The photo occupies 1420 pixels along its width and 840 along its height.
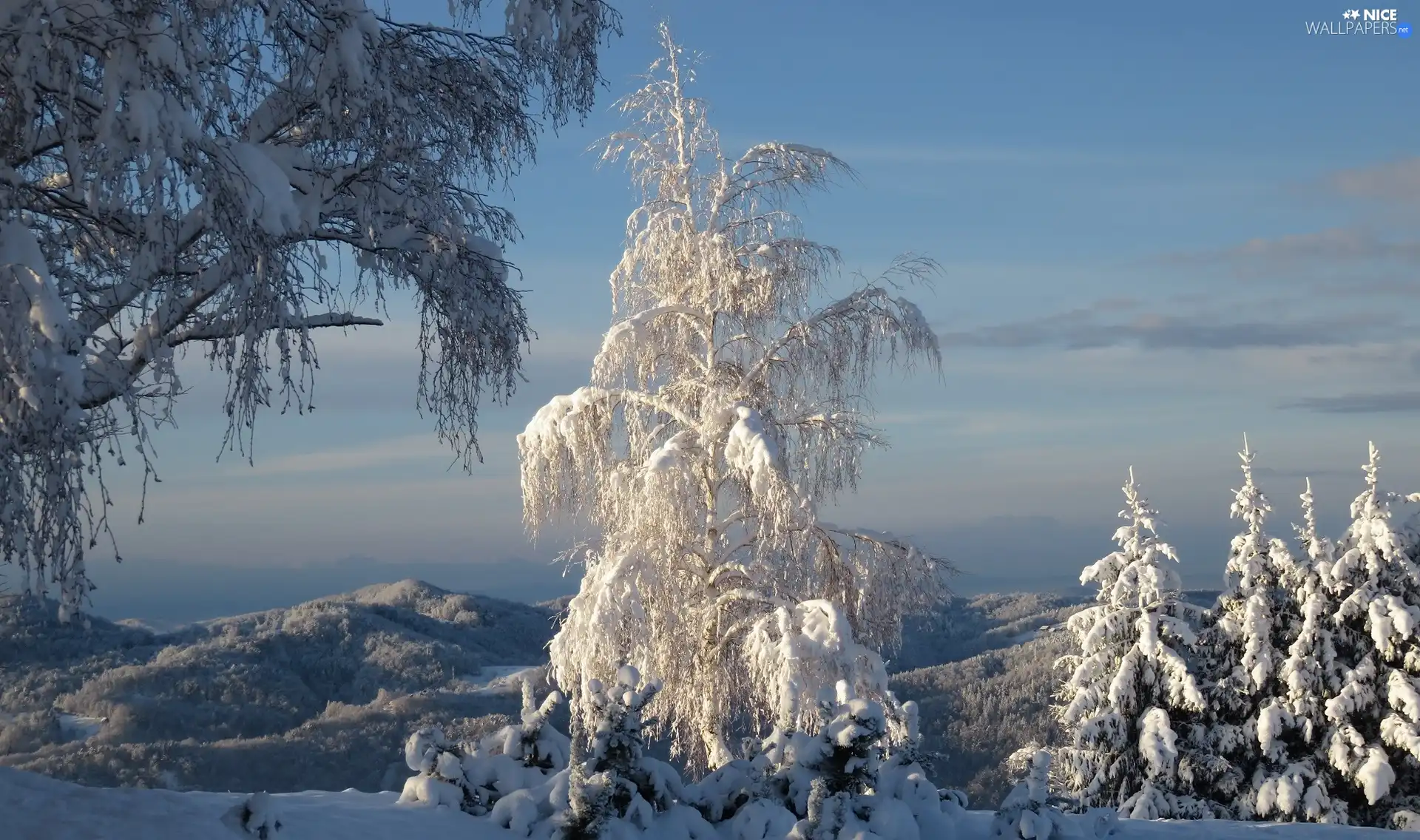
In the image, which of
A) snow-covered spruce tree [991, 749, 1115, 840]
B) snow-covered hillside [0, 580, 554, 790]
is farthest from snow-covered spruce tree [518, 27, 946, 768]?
snow-covered hillside [0, 580, 554, 790]

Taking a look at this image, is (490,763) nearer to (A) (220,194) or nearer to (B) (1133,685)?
(A) (220,194)

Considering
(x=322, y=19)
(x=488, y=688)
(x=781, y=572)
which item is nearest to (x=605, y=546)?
(x=781, y=572)

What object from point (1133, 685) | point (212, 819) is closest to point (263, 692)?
point (1133, 685)

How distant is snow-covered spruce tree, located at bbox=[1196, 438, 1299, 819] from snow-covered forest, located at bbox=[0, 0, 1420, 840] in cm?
5

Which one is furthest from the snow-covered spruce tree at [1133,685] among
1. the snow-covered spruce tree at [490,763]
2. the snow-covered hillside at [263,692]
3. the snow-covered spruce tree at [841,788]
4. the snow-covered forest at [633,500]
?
the snow-covered hillside at [263,692]

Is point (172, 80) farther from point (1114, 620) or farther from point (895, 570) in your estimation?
point (1114, 620)

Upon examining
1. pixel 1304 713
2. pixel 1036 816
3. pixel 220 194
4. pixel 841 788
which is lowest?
pixel 1304 713

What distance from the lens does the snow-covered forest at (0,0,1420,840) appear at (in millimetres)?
4855

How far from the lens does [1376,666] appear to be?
16.7m

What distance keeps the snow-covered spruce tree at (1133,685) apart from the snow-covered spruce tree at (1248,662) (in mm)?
500

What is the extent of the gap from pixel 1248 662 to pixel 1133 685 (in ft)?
5.60

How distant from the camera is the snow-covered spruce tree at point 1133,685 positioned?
1645 centimetres

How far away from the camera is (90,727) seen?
6253cm

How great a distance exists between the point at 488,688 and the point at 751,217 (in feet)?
198
